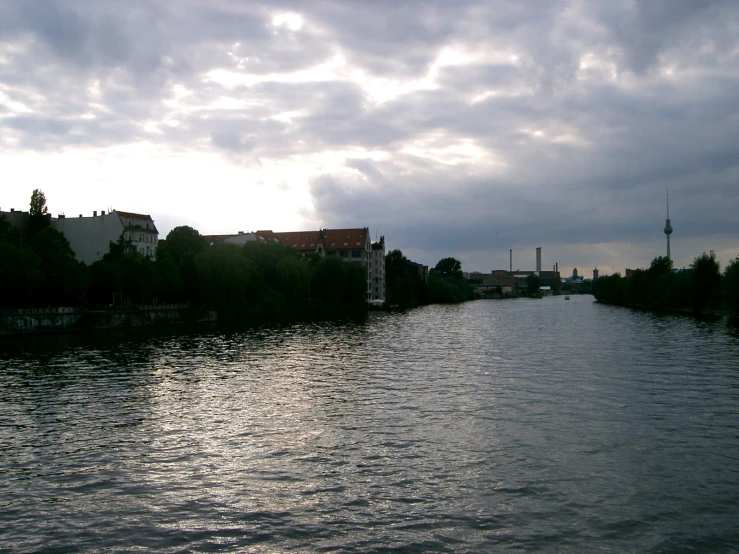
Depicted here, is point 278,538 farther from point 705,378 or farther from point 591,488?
point 705,378

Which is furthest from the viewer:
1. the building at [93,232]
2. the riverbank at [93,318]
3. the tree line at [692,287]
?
the building at [93,232]

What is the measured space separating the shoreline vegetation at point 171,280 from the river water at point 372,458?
4272cm

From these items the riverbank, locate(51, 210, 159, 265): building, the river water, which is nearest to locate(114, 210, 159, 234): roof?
locate(51, 210, 159, 265): building

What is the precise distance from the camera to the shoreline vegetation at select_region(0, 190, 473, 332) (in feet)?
276

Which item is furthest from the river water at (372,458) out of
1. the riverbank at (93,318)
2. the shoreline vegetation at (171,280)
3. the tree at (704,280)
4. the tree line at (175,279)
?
the tree at (704,280)

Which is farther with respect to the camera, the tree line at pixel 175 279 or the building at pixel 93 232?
the building at pixel 93 232

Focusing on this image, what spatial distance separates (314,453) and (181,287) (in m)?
88.6

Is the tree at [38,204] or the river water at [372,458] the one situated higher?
the tree at [38,204]

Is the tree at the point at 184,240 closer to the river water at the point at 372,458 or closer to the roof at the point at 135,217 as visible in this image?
the roof at the point at 135,217

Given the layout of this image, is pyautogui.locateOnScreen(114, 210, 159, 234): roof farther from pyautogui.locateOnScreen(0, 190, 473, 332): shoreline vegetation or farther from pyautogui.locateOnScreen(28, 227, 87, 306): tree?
A: pyautogui.locateOnScreen(28, 227, 87, 306): tree

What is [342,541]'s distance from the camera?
14.6m

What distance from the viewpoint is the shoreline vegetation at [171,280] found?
84.0 metres

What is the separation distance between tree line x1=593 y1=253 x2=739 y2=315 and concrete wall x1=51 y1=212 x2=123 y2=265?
111081 millimetres

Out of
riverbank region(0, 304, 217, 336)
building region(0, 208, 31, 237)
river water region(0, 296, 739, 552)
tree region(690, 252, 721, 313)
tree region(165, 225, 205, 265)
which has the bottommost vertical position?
river water region(0, 296, 739, 552)
